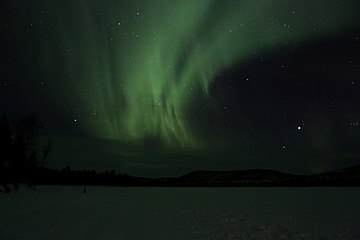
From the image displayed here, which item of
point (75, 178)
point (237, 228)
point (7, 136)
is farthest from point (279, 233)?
point (75, 178)

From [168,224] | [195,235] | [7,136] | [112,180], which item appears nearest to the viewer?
[195,235]

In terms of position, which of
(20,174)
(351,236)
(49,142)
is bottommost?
(351,236)

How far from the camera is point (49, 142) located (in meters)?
69.0

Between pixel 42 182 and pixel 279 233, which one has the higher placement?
pixel 42 182

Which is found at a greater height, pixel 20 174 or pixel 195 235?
pixel 20 174

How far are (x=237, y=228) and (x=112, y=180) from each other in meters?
163

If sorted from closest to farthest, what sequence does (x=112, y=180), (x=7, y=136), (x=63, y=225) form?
(x=63, y=225) → (x=7, y=136) → (x=112, y=180)

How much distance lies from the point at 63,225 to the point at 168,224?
5.39 metres

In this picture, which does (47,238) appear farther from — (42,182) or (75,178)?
(75,178)

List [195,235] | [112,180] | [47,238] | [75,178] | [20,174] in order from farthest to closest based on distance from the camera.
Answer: [112,180] < [75,178] < [20,174] < [195,235] < [47,238]

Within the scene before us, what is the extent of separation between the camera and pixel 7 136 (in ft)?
174

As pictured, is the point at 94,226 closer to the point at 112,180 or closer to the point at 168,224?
the point at 168,224

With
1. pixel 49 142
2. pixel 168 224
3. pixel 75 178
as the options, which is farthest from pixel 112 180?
pixel 168 224

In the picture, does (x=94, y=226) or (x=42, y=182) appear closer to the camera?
(x=94, y=226)
